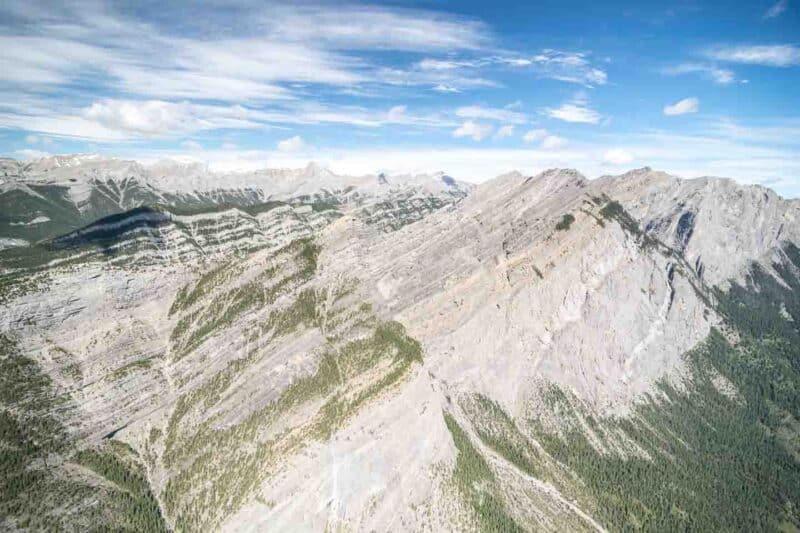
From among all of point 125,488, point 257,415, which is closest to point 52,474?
point 125,488

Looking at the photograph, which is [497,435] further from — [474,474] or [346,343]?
[346,343]

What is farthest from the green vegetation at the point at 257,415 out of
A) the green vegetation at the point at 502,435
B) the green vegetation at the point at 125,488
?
the green vegetation at the point at 502,435

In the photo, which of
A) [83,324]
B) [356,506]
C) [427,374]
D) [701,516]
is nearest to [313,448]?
[356,506]

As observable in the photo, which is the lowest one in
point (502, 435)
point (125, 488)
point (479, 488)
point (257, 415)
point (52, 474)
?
point (125, 488)

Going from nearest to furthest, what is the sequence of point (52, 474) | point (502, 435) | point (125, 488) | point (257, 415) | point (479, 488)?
point (52, 474)
point (125, 488)
point (479, 488)
point (257, 415)
point (502, 435)

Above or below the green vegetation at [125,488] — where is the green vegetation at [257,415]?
above

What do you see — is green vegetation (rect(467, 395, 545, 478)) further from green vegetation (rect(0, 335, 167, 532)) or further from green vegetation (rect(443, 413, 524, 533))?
green vegetation (rect(0, 335, 167, 532))

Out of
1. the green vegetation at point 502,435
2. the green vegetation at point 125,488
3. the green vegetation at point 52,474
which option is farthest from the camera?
the green vegetation at point 502,435

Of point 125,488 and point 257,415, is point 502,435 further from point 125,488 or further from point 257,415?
point 125,488

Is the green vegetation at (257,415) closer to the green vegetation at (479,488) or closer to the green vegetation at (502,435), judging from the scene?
the green vegetation at (502,435)

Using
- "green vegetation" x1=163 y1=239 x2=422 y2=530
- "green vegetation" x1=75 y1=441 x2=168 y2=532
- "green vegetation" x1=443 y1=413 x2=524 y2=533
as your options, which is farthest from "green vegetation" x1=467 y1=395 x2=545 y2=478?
"green vegetation" x1=75 y1=441 x2=168 y2=532
